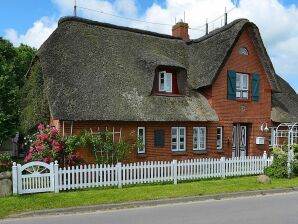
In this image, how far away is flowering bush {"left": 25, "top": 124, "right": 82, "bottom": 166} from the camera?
13770mm

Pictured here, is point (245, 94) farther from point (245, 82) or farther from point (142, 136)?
point (142, 136)

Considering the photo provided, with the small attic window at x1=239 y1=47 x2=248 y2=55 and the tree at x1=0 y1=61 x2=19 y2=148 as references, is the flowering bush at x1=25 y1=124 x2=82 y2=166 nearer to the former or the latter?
the tree at x1=0 y1=61 x2=19 y2=148

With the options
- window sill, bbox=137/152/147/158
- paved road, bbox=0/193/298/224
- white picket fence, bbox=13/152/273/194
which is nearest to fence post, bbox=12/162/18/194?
white picket fence, bbox=13/152/273/194

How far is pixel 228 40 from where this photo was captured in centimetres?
1967

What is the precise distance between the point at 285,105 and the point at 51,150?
16.6 m

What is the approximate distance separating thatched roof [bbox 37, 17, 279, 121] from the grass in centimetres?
383

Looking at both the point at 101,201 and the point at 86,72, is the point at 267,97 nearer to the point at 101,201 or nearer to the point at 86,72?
the point at 86,72

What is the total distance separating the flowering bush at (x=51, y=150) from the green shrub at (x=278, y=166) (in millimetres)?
9198

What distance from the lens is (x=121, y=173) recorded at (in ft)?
45.3

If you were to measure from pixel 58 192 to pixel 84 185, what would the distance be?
1027 millimetres

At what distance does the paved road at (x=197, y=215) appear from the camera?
29.5 feet

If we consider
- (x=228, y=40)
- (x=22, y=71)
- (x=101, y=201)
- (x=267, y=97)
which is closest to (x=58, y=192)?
(x=101, y=201)

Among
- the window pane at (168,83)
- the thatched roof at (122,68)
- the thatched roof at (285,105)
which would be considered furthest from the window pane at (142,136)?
the thatched roof at (285,105)

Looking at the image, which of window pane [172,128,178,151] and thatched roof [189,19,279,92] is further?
thatched roof [189,19,279,92]
